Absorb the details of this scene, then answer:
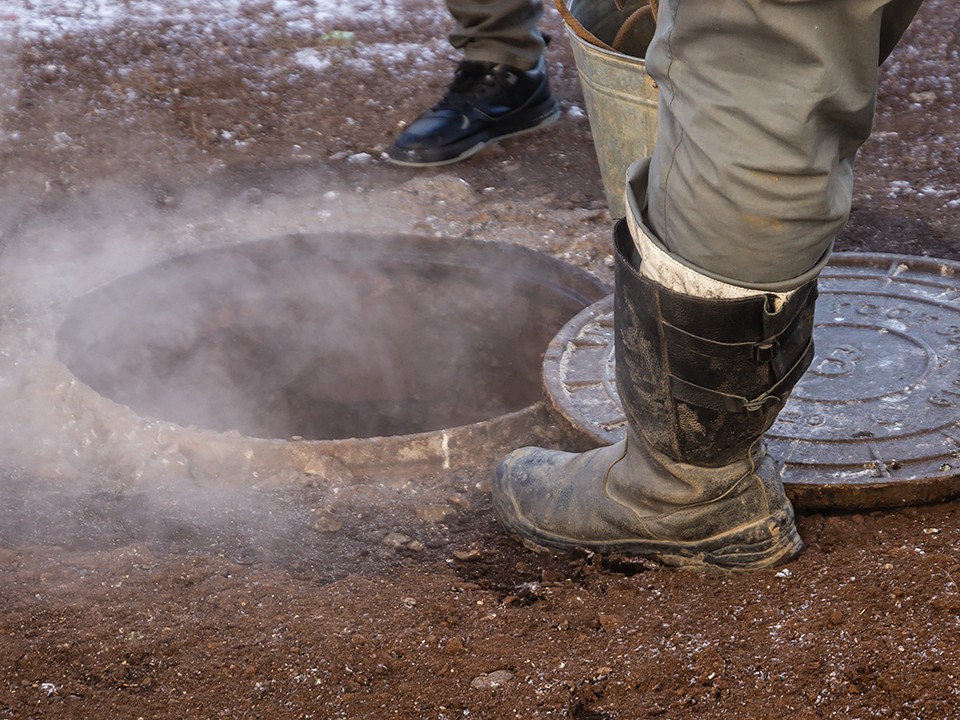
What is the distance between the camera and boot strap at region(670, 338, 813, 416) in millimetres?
1511

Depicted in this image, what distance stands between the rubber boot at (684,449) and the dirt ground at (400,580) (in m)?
0.06

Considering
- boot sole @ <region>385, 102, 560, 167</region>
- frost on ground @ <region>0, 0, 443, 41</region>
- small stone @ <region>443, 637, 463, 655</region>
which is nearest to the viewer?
small stone @ <region>443, 637, 463, 655</region>

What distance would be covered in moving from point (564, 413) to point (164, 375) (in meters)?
1.29

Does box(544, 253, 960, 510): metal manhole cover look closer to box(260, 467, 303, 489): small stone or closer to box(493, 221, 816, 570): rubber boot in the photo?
box(493, 221, 816, 570): rubber boot

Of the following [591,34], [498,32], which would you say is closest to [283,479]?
[591,34]

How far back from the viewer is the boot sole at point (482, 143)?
342cm

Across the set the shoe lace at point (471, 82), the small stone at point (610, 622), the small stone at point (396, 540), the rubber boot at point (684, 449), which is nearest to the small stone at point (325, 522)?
the small stone at point (396, 540)

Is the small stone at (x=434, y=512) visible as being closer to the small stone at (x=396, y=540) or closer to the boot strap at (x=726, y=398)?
the small stone at (x=396, y=540)

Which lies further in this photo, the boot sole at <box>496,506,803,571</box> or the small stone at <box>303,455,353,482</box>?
the small stone at <box>303,455,353,482</box>

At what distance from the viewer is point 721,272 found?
4.60ft

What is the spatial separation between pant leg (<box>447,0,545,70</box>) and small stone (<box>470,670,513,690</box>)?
2.49 meters

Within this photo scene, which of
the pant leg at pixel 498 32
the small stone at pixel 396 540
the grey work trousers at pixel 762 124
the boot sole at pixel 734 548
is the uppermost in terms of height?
the grey work trousers at pixel 762 124

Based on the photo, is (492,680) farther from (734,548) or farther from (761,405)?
(761,405)

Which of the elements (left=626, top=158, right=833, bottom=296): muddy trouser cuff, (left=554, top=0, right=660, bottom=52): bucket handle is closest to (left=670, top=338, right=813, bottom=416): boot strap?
(left=626, top=158, right=833, bottom=296): muddy trouser cuff
